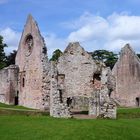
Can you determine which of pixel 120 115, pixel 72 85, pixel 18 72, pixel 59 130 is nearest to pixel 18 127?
pixel 59 130

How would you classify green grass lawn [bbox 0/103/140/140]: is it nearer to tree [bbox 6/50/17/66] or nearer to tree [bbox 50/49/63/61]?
tree [bbox 50/49/63/61]

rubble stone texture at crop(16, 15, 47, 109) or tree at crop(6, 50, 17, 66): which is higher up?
tree at crop(6, 50, 17, 66)

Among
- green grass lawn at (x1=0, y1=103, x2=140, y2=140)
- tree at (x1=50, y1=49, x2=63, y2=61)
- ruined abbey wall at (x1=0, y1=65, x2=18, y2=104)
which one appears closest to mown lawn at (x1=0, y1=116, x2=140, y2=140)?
green grass lawn at (x1=0, y1=103, x2=140, y2=140)

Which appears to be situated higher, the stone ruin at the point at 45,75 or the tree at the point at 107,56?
the tree at the point at 107,56

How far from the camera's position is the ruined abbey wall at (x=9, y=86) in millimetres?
39438

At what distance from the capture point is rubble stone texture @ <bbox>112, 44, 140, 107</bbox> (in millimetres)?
45531

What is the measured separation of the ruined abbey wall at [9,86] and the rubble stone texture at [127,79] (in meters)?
12.7

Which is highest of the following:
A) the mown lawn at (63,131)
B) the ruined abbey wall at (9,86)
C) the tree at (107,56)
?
the tree at (107,56)

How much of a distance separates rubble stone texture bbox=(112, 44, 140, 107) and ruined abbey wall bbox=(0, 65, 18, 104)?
12.7 m

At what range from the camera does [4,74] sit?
4156cm

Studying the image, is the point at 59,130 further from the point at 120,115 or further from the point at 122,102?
the point at 122,102

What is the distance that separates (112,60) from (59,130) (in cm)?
6397

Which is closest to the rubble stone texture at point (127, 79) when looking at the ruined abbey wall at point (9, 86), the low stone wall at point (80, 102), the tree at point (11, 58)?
the low stone wall at point (80, 102)

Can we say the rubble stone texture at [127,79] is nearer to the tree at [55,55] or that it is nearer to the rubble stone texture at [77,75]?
the rubble stone texture at [77,75]
